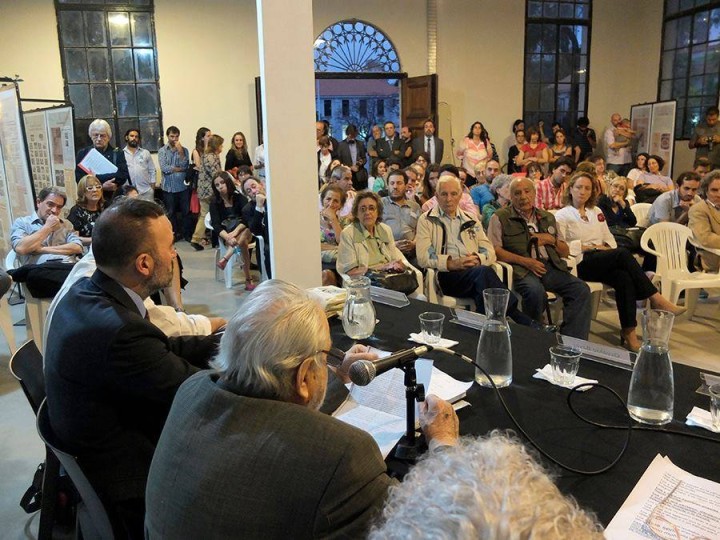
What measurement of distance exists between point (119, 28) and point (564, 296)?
274 inches

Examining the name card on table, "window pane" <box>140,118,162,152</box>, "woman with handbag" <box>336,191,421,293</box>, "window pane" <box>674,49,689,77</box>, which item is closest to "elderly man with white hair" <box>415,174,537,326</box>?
"woman with handbag" <box>336,191,421,293</box>

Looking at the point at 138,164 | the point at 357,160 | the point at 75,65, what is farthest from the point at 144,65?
the point at 357,160

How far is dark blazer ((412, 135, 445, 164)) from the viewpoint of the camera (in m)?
8.77

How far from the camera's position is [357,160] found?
331 inches

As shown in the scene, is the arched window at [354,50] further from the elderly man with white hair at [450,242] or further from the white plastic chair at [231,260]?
the elderly man with white hair at [450,242]

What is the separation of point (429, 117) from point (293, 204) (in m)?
6.13

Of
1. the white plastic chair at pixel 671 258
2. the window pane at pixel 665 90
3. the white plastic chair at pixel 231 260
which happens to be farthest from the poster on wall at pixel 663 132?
the white plastic chair at pixel 231 260

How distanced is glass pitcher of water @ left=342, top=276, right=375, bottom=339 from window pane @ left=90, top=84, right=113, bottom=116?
7278mm

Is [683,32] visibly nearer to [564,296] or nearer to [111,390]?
[564,296]

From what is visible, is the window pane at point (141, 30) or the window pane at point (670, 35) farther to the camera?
the window pane at point (670, 35)

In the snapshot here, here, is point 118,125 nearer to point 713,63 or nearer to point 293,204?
point 293,204

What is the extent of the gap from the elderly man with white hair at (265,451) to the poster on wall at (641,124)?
970 cm

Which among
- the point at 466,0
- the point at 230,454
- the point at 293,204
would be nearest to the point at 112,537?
the point at 230,454

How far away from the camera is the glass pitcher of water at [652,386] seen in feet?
4.57
